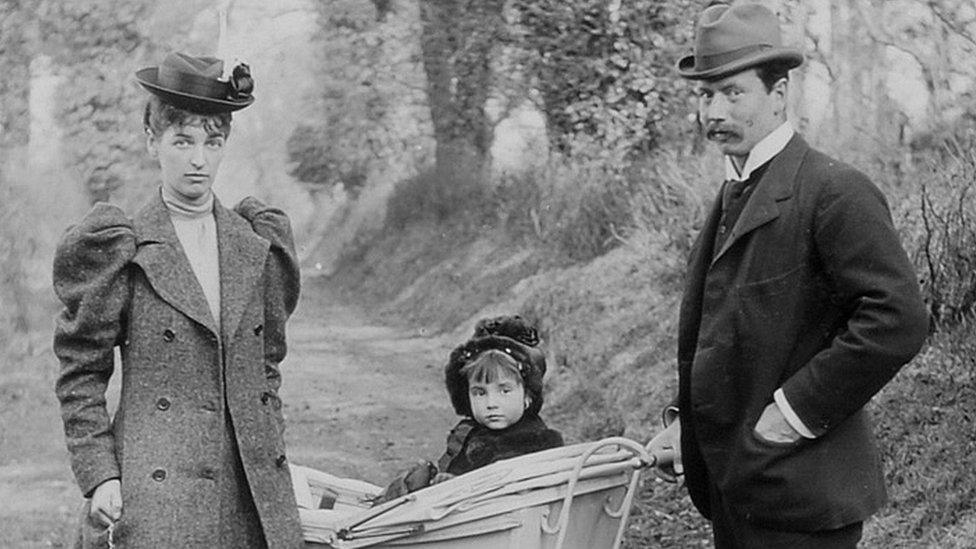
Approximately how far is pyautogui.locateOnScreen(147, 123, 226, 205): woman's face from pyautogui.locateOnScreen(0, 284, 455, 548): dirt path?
357cm

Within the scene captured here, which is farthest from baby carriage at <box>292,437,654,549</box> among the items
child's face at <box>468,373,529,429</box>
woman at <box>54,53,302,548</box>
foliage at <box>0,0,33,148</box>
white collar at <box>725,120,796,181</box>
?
foliage at <box>0,0,33,148</box>

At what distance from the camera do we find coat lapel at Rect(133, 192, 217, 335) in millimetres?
3352

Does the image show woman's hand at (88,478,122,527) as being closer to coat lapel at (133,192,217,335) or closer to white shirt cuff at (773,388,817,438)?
coat lapel at (133,192,217,335)

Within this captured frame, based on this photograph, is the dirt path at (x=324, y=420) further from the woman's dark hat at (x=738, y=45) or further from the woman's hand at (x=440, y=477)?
the woman's dark hat at (x=738, y=45)

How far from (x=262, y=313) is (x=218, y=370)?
19 centimetres

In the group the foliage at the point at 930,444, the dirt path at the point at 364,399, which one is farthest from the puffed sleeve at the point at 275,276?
the dirt path at the point at 364,399

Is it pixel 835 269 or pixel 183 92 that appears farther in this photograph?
pixel 183 92

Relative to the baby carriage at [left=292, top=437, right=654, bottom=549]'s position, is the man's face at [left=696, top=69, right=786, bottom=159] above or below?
above

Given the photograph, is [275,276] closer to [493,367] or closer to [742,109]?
[493,367]

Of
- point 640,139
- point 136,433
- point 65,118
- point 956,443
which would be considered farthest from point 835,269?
point 65,118

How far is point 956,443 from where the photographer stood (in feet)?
18.8

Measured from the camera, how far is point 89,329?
10.8ft

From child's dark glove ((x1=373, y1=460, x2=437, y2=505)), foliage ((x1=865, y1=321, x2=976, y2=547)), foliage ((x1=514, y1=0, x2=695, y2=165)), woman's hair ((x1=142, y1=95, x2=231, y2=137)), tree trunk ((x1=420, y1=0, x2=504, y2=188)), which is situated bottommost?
tree trunk ((x1=420, y1=0, x2=504, y2=188))

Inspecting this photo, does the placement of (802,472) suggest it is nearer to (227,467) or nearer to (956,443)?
(227,467)
